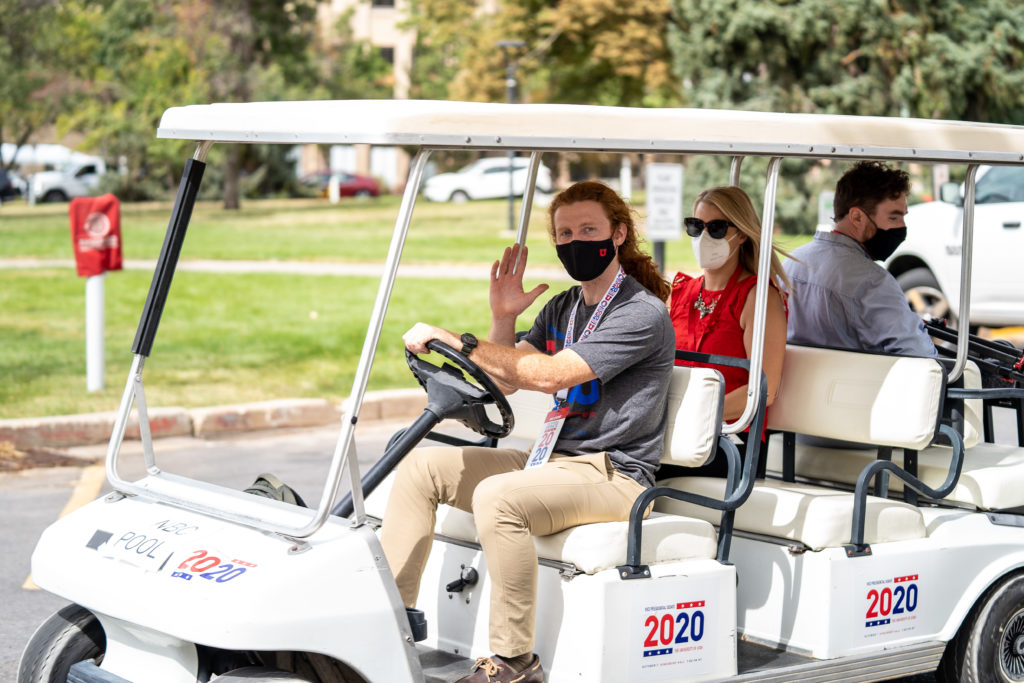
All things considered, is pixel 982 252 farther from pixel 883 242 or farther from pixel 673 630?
pixel 673 630

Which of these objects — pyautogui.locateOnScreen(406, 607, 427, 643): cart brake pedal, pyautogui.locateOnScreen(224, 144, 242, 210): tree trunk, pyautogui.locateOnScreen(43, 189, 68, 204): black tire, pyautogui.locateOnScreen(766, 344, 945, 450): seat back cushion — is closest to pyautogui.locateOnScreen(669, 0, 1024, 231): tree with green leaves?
pyautogui.locateOnScreen(224, 144, 242, 210): tree trunk

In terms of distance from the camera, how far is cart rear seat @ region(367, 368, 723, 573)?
3369 millimetres

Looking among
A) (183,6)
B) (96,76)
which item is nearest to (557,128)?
(183,6)

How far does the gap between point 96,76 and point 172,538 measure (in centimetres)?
3802

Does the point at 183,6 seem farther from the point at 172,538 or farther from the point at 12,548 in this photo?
the point at 172,538

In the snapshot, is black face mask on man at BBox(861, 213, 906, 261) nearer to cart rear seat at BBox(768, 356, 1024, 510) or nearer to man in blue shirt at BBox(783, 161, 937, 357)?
man in blue shirt at BBox(783, 161, 937, 357)

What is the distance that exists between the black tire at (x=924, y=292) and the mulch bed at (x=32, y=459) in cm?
629

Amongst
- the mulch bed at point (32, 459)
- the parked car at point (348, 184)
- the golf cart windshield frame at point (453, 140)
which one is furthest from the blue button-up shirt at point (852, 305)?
the parked car at point (348, 184)

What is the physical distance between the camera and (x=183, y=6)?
119 feet

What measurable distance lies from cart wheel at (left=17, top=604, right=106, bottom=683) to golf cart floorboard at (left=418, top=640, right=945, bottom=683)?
0.81 meters

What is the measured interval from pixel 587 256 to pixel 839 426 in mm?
1070

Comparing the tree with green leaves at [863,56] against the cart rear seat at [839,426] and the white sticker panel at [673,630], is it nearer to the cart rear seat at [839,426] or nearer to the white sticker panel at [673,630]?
the cart rear seat at [839,426]

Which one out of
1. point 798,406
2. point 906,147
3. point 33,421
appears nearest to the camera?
point 906,147

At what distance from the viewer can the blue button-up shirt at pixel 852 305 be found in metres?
4.46
